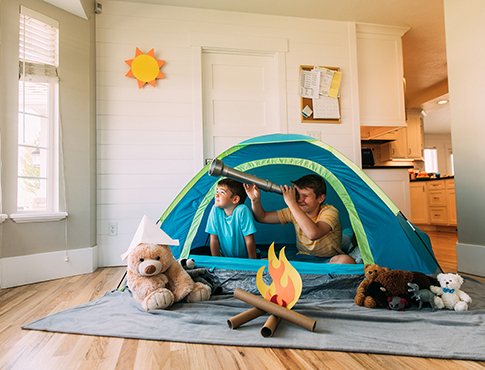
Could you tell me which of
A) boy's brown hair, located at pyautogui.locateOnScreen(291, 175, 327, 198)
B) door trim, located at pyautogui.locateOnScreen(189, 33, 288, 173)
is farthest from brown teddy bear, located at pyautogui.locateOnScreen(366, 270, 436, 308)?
door trim, located at pyautogui.locateOnScreen(189, 33, 288, 173)

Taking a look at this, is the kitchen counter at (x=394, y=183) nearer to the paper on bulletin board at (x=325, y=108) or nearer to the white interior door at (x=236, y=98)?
the paper on bulletin board at (x=325, y=108)

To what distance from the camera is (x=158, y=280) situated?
140cm

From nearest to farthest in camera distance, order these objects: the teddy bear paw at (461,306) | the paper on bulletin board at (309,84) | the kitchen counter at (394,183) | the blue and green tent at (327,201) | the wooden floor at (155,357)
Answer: the wooden floor at (155,357), the teddy bear paw at (461,306), the blue and green tent at (327,201), the paper on bulletin board at (309,84), the kitchen counter at (394,183)

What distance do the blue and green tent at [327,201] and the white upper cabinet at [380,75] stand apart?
4.21 feet

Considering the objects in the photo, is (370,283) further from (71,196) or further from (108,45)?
(108,45)

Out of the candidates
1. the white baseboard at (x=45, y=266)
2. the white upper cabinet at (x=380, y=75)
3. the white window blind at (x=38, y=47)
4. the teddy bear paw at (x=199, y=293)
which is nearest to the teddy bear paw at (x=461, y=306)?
the teddy bear paw at (x=199, y=293)

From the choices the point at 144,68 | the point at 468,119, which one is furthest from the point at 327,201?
the point at 144,68

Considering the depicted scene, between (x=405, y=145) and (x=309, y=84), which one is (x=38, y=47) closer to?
(x=309, y=84)

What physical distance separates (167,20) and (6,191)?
5.80 ft

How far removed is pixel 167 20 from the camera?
2.65 meters

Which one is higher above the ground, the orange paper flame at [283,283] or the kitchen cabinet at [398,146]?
the kitchen cabinet at [398,146]

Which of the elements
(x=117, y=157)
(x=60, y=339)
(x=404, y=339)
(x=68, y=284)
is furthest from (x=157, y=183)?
(x=404, y=339)

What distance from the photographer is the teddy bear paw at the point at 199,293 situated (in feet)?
4.75

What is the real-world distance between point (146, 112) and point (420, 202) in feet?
15.6
